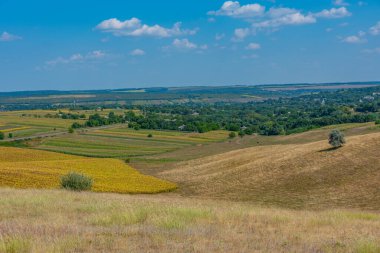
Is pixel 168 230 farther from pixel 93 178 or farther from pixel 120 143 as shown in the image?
pixel 120 143

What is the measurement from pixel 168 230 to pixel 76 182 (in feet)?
87.8

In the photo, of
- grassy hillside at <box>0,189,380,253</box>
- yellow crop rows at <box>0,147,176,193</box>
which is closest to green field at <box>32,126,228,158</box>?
yellow crop rows at <box>0,147,176,193</box>

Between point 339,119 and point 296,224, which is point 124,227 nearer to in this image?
point 296,224

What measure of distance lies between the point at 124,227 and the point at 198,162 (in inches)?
2382

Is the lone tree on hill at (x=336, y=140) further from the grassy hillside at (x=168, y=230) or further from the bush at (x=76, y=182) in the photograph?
the grassy hillside at (x=168, y=230)

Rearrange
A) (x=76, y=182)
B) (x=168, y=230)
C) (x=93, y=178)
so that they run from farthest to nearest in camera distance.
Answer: (x=93, y=178), (x=76, y=182), (x=168, y=230)

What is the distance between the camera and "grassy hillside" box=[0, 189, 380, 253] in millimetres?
11289

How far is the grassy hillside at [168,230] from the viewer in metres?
11.3

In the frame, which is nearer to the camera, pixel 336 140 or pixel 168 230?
pixel 168 230

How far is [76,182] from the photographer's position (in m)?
39.2

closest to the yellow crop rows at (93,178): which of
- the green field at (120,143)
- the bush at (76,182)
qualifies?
the bush at (76,182)

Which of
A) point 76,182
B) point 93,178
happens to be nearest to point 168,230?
point 76,182

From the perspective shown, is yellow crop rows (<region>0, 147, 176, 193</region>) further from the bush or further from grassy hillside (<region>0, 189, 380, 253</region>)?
grassy hillside (<region>0, 189, 380, 253</region>)

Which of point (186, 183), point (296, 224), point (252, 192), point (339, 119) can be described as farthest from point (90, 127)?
point (296, 224)
